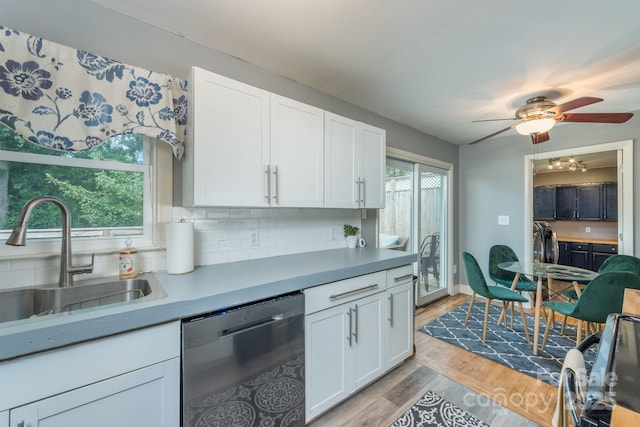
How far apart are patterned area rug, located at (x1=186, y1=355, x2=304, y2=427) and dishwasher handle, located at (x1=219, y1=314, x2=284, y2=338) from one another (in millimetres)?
252

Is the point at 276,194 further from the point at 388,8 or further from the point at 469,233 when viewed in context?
the point at 469,233

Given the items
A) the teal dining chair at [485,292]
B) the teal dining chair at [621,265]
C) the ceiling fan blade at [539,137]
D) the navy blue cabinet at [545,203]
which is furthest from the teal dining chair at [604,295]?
the navy blue cabinet at [545,203]

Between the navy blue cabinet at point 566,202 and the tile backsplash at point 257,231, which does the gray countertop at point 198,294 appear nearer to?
the tile backsplash at point 257,231

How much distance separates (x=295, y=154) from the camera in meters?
1.87

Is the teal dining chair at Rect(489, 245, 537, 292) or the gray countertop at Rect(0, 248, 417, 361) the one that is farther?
the teal dining chair at Rect(489, 245, 537, 292)

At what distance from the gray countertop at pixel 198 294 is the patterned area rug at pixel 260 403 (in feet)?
1.33

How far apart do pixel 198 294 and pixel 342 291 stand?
87 centimetres

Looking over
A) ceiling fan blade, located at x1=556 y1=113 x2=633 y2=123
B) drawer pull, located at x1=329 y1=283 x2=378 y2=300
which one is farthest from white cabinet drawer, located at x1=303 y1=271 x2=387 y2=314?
ceiling fan blade, located at x1=556 y1=113 x2=633 y2=123

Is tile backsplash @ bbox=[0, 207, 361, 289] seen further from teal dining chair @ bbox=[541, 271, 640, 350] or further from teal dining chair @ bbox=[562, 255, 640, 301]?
teal dining chair @ bbox=[562, 255, 640, 301]

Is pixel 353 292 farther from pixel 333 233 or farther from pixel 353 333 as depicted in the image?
pixel 333 233

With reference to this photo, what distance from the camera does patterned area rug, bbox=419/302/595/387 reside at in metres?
2.18

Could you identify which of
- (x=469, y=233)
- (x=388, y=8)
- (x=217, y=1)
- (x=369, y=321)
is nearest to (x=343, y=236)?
(x=369, y=321)

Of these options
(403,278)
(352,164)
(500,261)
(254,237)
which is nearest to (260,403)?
(254,237)

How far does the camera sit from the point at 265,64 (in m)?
2.02
